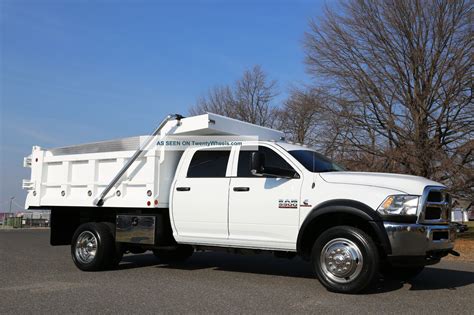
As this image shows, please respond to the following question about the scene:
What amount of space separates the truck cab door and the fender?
1.40 m

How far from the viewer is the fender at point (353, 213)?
656 cm

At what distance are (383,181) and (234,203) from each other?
7.29ft

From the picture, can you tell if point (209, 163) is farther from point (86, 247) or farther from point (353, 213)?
point (86, 247)

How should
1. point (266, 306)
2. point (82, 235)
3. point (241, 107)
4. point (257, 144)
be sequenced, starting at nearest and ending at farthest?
1. point (266, 306)
2. point (257, 144)
3. point (82, 235)
4. point (241, 107)

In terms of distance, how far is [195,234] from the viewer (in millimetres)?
8164

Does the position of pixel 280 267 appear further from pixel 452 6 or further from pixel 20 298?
pixel 452 6

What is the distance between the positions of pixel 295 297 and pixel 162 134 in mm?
3671

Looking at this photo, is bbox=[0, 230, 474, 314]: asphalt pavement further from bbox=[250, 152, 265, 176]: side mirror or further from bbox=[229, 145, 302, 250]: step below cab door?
bbox=[250, 152, 265, 176]: side mirror

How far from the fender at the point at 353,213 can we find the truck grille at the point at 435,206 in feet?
1.73

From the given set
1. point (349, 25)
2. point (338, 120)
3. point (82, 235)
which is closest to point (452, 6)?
point (349, 25)

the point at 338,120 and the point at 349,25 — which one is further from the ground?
the point at 349,25

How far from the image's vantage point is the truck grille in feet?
21.7

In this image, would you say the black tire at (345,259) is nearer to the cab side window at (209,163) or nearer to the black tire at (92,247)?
the cab side window at (209,163)

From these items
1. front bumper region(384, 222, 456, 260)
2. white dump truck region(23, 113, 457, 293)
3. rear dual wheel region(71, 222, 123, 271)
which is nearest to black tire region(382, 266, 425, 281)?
white dump truck region(23, 113, 457, 293)
